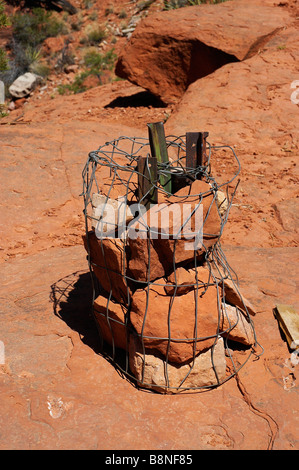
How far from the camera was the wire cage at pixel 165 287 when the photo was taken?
2.83 meters

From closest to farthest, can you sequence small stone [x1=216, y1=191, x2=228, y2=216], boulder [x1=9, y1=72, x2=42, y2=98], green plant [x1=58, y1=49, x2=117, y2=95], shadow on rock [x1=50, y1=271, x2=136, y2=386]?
shadow on rock [x1=50, y1=271, x2=136, y2=386] < small stone [x1=216, y1=191, x2=228, y2=216] < green plant [x1=58, y1=49, x2=117, y2=95] < boulder [x1=9, y1=72, x2=42, y2=98]

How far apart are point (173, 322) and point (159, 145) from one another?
1162 millimetres

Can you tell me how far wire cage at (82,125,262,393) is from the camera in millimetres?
2834

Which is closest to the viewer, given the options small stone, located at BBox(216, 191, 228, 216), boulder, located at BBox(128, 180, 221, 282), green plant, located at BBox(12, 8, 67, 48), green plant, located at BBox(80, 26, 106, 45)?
boulder, located at BBox(128, 180, 221, 282)

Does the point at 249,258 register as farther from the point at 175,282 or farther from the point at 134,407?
the point at 134,407

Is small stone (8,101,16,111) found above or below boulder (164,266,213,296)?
below

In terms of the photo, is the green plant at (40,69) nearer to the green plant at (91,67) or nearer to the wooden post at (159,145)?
the green plant at (91,67)

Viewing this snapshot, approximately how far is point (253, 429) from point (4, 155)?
4.72 metres

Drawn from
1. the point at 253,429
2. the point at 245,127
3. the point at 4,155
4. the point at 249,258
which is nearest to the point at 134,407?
the point at 253,429

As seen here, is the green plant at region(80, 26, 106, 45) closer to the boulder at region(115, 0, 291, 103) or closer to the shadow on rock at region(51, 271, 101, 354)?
the boulder at region(115, 0, 291, 103)

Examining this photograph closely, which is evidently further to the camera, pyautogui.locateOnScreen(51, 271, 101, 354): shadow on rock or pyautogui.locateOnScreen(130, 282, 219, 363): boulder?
pyautogui.locateOnScreen(51, 271, 101, 354): shadow on rock

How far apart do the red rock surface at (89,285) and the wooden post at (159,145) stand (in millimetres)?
1070

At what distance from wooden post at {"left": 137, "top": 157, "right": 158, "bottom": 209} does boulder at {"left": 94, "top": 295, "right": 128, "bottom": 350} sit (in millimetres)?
644

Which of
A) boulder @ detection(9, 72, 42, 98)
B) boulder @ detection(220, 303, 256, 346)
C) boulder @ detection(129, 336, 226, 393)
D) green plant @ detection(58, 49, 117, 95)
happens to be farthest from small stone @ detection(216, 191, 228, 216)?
boulder @ detection(9, 72, 42, 98)
